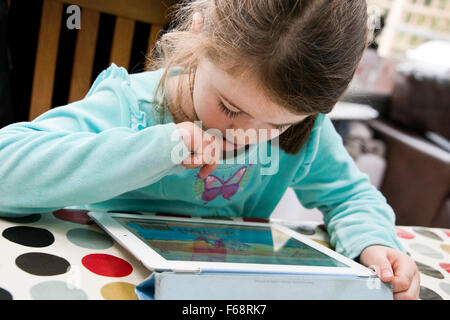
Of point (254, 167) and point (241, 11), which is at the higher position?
point (241, 11)

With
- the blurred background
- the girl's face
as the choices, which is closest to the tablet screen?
the girl's face

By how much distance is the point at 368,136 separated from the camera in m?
2.05

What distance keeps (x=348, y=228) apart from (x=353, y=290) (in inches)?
6.7

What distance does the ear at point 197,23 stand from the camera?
1.70 ft

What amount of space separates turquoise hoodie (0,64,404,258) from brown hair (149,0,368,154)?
10cm

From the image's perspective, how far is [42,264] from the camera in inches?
14.9

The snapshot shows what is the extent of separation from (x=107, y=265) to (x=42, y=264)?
5 centimetres

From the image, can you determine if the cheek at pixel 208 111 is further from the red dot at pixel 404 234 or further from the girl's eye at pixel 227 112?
the red dot at pixel 404 234

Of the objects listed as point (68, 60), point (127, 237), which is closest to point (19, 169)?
point (127, 237)

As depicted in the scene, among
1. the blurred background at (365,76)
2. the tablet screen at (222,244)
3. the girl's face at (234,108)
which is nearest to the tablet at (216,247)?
the tablet screen at (222,244)

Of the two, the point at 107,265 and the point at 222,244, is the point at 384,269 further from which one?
the point at 107,265

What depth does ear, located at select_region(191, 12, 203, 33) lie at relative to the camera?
52cm
